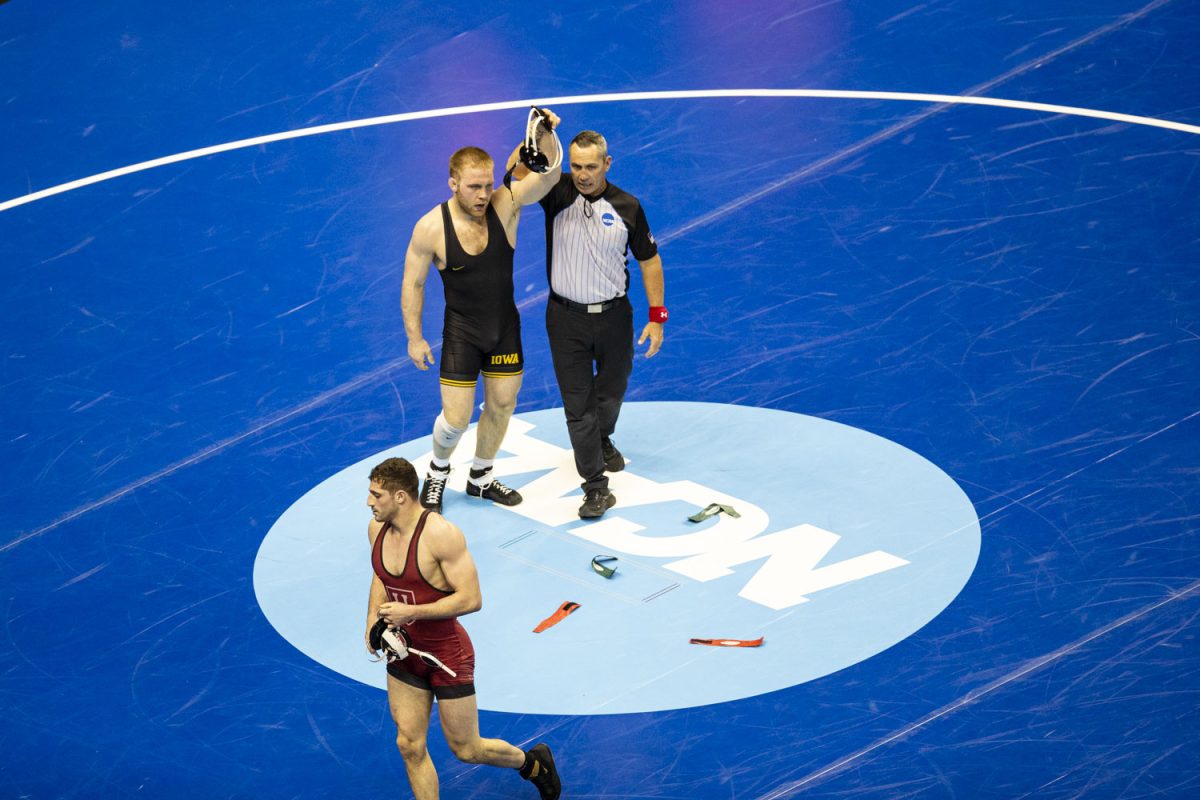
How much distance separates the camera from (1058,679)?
9.91 metres

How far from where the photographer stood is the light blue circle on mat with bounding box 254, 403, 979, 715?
1029 cm

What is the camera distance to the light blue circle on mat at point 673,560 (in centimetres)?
1029

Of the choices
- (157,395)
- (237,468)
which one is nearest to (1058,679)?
(237,468)

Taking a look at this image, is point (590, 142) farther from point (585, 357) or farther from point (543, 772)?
point (543, 772)

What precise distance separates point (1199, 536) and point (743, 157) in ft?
22.3

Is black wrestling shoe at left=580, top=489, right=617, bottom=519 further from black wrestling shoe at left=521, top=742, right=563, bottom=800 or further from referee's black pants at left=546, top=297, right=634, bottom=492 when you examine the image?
black wrestling shoe at left=521, top=742, right=563, bottom=800

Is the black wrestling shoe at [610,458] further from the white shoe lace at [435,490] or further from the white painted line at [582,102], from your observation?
the white painted line at [582,102]

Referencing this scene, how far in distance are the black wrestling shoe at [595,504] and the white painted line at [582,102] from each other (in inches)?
273

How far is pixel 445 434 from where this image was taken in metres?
11.9

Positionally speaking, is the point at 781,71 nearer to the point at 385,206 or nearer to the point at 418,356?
the point at 385,206

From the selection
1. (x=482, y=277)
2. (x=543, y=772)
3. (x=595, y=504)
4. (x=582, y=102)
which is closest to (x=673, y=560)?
(x=595, y=504)

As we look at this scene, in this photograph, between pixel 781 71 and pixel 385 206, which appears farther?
pixel 781 71

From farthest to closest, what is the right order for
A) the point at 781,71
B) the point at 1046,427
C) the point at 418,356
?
1. the point at 781,71
2. the point at 1046,427
3. the point at 418,356

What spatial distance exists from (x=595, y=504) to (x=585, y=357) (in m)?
0.96
